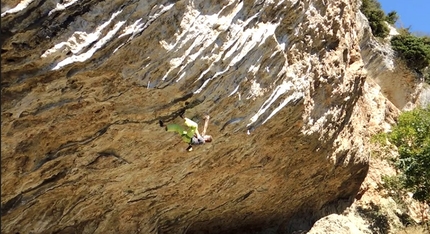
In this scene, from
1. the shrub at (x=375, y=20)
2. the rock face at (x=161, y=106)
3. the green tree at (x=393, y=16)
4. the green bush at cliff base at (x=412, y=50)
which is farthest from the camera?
the green tree at (x=393, y=16)

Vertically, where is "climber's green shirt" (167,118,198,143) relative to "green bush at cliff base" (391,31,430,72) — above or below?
below

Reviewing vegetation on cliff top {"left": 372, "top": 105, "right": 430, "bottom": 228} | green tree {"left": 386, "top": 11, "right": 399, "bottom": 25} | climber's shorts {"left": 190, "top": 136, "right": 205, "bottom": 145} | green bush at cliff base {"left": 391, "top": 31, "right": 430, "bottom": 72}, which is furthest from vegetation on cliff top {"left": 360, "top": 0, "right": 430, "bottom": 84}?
climber's shorts {"left": 190, "top": 136, "right": 205, "bottom": 145}

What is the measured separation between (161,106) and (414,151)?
10.6 metres

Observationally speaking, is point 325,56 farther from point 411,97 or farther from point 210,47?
point 411,97

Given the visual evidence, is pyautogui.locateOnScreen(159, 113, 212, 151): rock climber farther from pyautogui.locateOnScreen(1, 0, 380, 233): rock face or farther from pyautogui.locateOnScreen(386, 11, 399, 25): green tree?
pyautogui.locateOnScreen(386, 11, 399, 25): green tree

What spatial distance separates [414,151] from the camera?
17.2 meters

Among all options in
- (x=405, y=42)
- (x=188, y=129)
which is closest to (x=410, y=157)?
(x=405, y=42)

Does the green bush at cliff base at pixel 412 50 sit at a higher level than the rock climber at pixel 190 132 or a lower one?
higher

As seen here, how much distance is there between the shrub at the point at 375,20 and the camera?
2536cm

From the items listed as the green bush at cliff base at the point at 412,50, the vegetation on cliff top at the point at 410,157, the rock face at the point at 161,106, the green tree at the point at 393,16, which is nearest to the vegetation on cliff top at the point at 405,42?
the green bush at cliff base at the point at 412,50

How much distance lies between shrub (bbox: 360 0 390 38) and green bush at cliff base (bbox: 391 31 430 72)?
0.67 meters

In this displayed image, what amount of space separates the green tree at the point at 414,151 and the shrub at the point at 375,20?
25.2ft

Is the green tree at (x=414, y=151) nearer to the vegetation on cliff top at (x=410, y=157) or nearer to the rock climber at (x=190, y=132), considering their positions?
the vegetation on cliff top at (x=410, y=157)

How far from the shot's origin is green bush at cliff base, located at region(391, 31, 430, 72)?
24.3 meters
